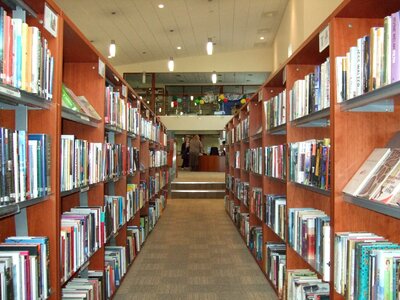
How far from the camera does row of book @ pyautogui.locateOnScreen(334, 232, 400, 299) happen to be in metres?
1.44

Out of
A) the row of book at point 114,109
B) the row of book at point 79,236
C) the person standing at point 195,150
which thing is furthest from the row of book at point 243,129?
the person standing at point 195,150

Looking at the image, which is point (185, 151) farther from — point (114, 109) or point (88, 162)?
point (88, 162)

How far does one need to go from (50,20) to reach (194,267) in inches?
124

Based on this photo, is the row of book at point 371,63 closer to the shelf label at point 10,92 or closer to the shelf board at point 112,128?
the shelf label at point 10,92

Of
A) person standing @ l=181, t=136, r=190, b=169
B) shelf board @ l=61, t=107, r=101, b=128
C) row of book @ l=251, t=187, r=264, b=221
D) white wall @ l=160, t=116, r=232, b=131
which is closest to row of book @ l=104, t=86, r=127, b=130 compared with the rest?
shelf board @ l=61, t=107, r=101, b=128

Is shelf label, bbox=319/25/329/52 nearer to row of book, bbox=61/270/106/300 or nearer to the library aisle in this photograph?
row of book, bbox=61/270/106/300

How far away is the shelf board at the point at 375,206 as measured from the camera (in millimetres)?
1393

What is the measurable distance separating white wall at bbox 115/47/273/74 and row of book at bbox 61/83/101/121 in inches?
447

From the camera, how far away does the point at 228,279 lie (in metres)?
3.80

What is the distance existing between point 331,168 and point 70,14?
7.60 m

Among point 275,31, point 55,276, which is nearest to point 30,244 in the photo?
point 55,276

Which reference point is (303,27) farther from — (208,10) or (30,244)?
(30,244)

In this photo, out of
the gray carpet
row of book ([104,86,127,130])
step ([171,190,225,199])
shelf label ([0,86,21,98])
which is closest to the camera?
shelf label ([0,86,21,98])

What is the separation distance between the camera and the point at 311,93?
241 cm
